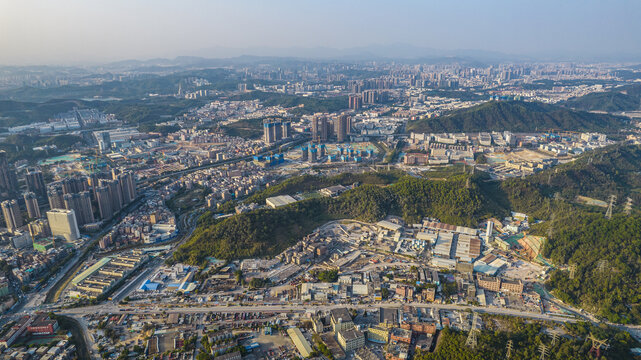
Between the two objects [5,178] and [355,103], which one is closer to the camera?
[5,178]

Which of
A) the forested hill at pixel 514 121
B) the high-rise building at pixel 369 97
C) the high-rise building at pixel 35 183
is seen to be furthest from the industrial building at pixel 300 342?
the high-rise building at pixel 369 97

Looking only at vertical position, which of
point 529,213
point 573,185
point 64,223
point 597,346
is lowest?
point 529,213

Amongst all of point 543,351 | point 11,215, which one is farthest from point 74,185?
point 543,351

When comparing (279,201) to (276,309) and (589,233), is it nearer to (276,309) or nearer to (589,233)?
(276,309)

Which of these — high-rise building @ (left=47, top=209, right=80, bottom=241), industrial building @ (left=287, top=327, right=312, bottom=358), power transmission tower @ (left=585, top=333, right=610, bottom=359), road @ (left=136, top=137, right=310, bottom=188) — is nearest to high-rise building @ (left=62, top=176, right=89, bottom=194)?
high-rise building @ (left=47, top=209, right=80, bottom=241)

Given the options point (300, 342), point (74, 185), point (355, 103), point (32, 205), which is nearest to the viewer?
point (300, 342)

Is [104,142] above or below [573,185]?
above

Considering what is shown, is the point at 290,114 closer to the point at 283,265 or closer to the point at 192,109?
the point at 192,109

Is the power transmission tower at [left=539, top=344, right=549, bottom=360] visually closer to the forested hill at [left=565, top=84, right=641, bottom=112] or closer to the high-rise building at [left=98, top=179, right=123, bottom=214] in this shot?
the high-rise building at [left=98, top=179, right=123, bottom=214]

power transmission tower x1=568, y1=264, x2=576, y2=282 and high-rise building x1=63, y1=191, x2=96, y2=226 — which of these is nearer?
power transmission tower x1=568, y1=264, x2=576, y2=282
